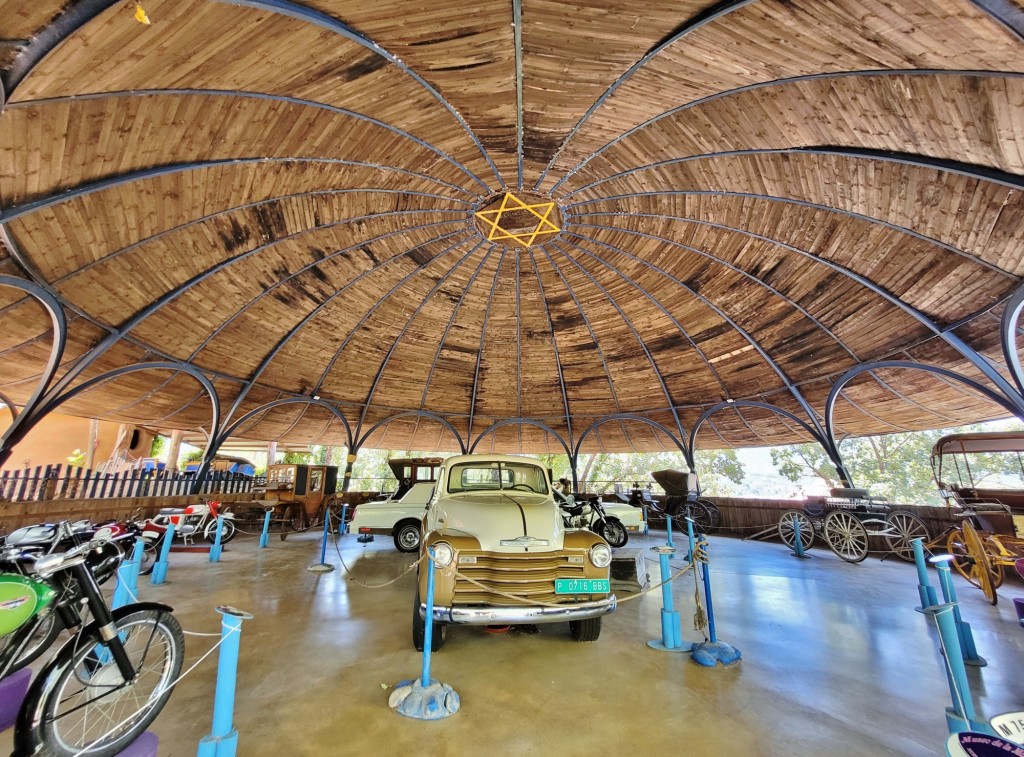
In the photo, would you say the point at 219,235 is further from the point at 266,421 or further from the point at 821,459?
the point at 821,459

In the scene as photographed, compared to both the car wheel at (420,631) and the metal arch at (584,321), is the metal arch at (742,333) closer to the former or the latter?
the metal arch at (584,321)

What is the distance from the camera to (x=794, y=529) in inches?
428

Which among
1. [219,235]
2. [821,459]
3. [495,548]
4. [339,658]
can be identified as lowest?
[339,658]

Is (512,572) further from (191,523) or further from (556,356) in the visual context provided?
(191,523)

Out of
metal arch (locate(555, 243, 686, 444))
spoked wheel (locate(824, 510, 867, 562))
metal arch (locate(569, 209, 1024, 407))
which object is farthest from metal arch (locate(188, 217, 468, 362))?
spoked wheel (locate(824, 510, 867, 562))

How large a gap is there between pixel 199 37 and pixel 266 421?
47.9ft

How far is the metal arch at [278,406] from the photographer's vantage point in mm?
14097

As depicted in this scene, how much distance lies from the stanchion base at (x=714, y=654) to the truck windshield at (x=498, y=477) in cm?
256

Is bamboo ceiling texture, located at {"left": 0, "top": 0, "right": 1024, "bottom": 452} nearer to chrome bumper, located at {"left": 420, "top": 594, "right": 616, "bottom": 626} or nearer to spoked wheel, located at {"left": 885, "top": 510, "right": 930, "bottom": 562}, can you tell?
spoked wheel, located at {"left": 885, "top": 510, "right": 930, "bottom": 562}

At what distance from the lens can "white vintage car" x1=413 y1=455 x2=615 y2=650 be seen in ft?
13.1

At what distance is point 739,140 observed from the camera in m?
6.63

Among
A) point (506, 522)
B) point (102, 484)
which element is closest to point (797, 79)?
point (506, 522)

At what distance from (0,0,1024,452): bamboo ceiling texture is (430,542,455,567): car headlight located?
5.66m

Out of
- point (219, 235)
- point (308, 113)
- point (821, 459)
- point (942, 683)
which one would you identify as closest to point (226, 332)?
point (219, 235)
